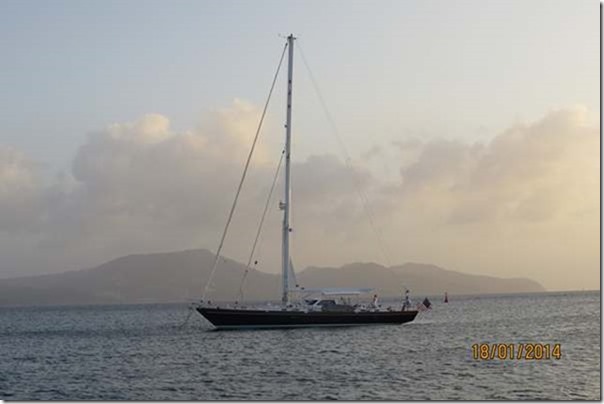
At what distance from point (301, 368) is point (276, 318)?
82.3 feet

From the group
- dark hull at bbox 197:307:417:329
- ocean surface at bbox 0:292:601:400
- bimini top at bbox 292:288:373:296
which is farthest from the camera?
bimini top at bbox 292:288:373:296

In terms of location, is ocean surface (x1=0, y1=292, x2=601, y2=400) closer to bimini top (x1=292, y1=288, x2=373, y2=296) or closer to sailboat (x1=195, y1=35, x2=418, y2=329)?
sailboat (x1=195, y1=35, x2=418, y2=329)

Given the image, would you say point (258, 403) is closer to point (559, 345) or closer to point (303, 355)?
point (303, 355)

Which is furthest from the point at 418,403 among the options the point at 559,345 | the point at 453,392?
the point at 559,345

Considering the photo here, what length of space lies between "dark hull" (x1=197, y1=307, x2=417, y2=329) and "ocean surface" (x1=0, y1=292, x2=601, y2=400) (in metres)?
0.95

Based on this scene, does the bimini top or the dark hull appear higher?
the bimini top

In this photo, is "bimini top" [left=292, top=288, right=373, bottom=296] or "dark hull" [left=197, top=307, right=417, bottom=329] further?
"bimini top" [left=292, top=288, right=373, bottom=296]
